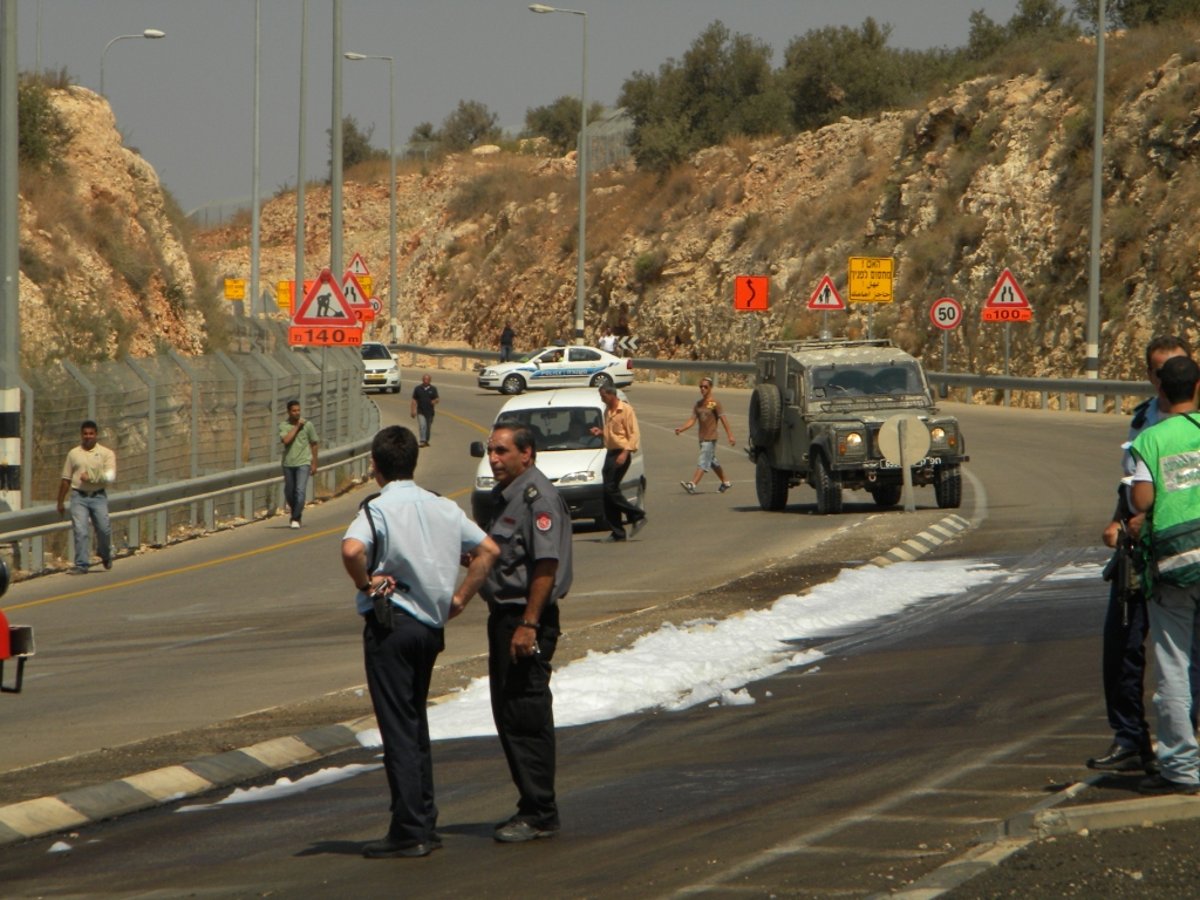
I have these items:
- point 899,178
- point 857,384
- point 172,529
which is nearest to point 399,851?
point 857,384

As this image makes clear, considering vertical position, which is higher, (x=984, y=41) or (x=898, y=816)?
(x=984, y=41)

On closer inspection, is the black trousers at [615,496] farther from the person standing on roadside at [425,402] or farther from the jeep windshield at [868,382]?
the person standing on roadside at [425,402]

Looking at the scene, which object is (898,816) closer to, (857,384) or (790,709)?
(790,709)

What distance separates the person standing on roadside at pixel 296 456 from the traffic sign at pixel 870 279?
21188mm

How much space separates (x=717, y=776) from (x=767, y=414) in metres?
16.2

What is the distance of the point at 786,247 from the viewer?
68.8 metres

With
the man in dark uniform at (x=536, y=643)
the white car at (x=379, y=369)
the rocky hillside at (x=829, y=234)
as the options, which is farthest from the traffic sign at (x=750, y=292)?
the man in dark uniform at (x=536, y=643)

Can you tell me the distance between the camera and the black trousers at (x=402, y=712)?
7344 millimetres

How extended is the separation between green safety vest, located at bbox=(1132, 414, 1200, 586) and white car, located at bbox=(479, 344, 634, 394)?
4675cm

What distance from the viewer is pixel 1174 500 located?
758 centimetres

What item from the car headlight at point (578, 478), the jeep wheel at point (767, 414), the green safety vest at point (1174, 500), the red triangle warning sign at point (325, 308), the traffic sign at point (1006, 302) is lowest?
the car headlight at point (578, 478)

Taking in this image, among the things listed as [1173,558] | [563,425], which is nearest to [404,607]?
[1173,558]

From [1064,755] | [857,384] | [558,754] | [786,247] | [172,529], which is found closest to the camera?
[1064,755]

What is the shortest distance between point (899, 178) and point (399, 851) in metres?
58.5
